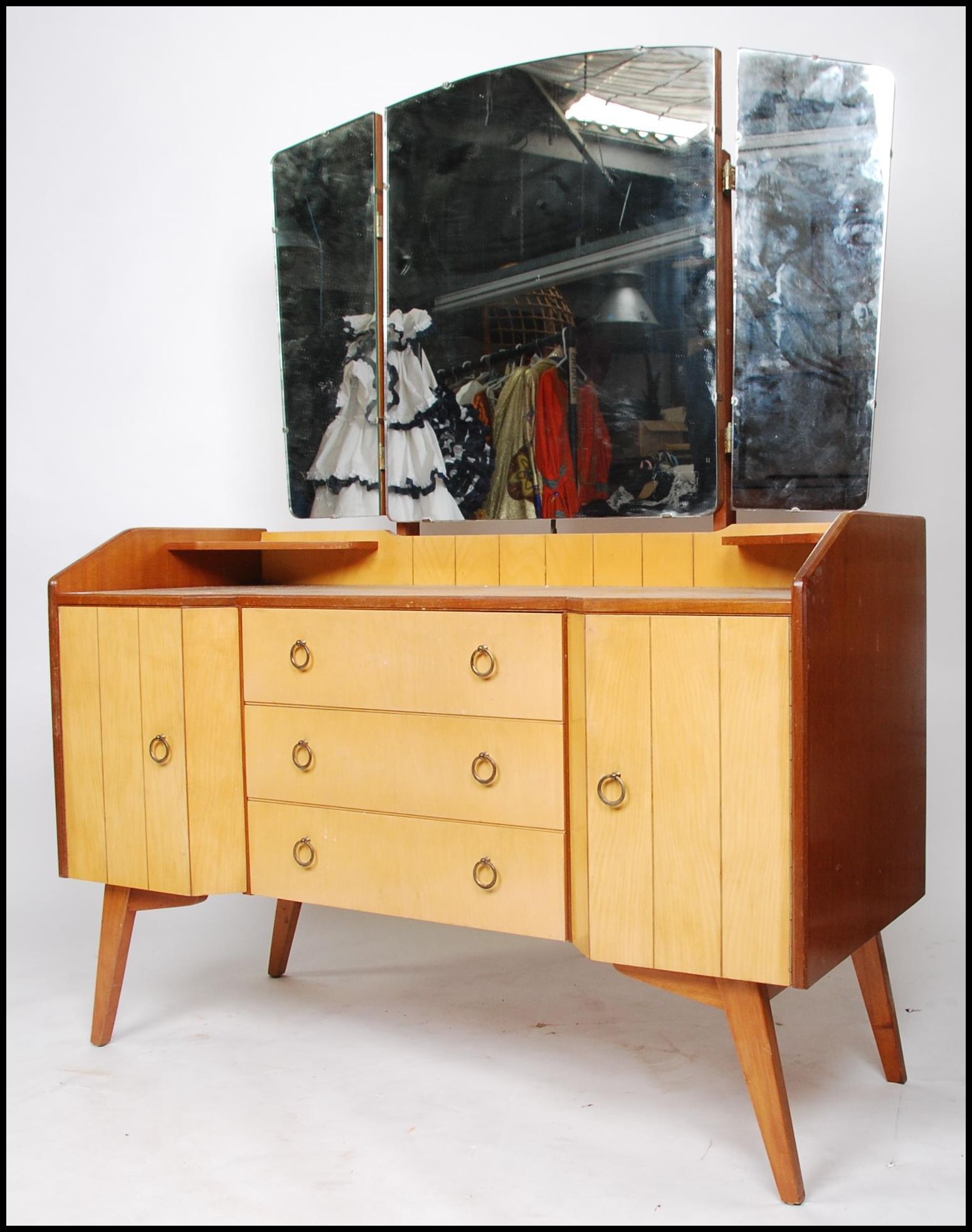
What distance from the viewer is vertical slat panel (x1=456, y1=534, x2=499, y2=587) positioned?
8.95 ft

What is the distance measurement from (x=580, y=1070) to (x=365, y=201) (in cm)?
194

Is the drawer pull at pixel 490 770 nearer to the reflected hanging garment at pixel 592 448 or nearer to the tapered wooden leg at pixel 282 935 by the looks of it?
the reflected hanging garment at pixel 592 448

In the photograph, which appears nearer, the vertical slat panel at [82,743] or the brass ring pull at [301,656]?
the brass ring pull at [301,656]

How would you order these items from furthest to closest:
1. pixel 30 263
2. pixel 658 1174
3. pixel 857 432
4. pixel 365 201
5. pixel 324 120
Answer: pixel 30 263, pixel 324 120, pixel 365 201, pixel 857 432, pixel 658 1174

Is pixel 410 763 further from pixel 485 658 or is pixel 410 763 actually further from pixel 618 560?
pixel 618 560

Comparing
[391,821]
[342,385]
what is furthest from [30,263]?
[391,821]

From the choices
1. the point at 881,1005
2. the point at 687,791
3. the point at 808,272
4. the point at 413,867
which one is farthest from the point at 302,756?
the point at 808,272

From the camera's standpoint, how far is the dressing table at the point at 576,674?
196 cm

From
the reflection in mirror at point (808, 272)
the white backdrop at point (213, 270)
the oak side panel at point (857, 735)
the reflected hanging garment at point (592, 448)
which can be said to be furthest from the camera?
the white backdrop at point (213, 270)

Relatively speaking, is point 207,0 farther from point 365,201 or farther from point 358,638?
point 358,638

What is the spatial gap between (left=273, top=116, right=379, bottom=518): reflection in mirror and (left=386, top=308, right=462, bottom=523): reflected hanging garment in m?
0.05

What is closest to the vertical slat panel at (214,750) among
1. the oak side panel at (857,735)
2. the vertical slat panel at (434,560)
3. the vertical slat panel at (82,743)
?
the vertical slat panel at (82,743)

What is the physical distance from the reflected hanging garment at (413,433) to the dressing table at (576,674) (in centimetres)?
2

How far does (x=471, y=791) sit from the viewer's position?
2225mm
